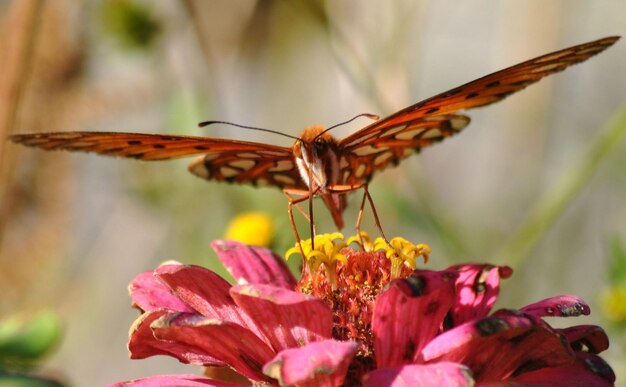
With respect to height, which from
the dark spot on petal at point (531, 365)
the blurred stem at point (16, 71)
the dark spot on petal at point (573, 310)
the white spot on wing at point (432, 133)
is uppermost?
the blurred stem at point (16, 71)

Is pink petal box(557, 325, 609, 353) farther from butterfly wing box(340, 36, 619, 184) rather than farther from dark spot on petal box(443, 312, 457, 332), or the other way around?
butterfly wing box(340, 36, 619, 184)

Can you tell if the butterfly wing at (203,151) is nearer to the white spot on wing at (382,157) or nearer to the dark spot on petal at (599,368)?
the white spot on wing at (382,157)

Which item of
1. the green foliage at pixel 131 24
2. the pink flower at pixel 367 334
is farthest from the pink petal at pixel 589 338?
the green foliage at pixel 131 24

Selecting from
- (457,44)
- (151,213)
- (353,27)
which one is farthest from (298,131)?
(457,44)

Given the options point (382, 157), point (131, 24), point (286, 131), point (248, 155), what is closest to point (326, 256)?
point (248, 155)

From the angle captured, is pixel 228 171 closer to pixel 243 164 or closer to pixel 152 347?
pixel 243 164
